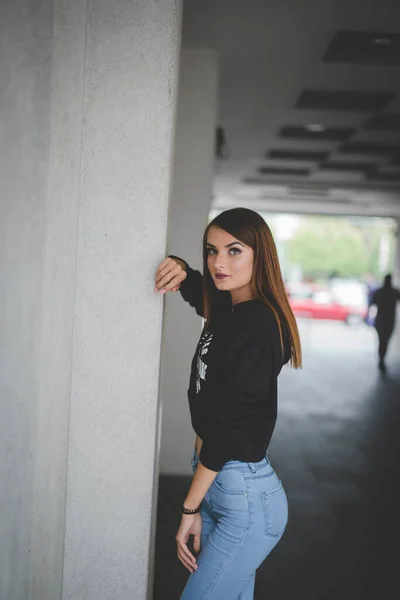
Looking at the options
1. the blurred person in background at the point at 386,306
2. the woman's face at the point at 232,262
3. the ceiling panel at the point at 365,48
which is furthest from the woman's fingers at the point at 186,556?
the blurred person in background at the point at 386,306

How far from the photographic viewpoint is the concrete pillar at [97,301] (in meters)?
1.85

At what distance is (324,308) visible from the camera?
19609 millimetres

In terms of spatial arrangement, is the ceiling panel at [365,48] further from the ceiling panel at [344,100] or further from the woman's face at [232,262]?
the woman's face at [232,262]

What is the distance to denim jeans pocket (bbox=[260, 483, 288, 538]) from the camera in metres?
1.67

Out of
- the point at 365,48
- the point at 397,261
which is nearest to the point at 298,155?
the point at 365,48

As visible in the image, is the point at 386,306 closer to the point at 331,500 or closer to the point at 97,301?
the point at 331,500

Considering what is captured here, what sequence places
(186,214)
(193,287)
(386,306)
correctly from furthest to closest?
(386,306) < (186,214) < (193,287)

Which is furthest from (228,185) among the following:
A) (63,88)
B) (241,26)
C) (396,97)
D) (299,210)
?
(63,88)

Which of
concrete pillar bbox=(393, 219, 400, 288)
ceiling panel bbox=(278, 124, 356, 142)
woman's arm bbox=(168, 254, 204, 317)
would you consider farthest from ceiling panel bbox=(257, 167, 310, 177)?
woman's arm bbox=(168, 254, 204, 317)

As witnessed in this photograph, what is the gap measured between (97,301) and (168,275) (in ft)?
0.87

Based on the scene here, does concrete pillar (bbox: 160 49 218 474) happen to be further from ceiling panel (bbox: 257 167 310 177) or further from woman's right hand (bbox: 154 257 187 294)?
ceiling panel (bbox: 257 167 310 177)

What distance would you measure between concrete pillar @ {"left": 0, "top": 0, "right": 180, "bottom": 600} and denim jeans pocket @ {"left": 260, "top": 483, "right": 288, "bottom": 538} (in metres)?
0.47

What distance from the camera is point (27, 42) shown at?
166cm

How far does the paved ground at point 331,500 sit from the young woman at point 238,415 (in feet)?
4.05
